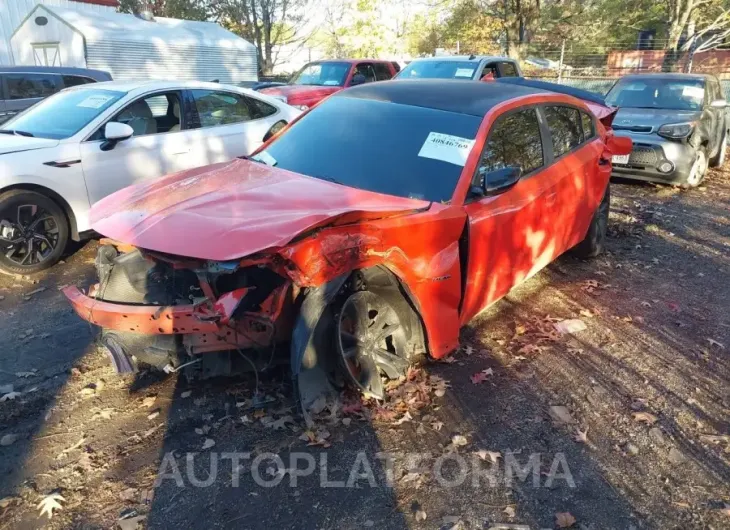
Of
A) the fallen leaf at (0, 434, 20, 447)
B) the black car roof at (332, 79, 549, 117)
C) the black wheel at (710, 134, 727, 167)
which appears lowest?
the fallen leaf at (0, 434, 20, 447)

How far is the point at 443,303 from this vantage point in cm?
354

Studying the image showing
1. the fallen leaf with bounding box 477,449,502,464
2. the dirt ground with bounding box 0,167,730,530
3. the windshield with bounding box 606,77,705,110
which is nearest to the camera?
the dirt ground with bounding box 0,167,730,530

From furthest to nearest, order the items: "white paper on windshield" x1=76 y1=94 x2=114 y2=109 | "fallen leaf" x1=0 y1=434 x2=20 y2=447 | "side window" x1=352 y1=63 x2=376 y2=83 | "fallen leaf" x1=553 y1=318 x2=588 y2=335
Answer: "side window" x1=352 y1=63 x2=376 y2=83 < "white paper on windshield" x1=76 y1=94 x2=114 y2=109 < "fallen leaf" x1=553 y1=318 x2=588 y2=335 < "fallen leaf" x1=0 y1=434 x2=20 y2=447

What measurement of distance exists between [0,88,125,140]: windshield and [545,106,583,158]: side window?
431 centimetres

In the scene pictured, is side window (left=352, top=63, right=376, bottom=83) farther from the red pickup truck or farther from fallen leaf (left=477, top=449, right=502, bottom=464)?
fallen leaf (left=477, top=449, right=502, bottom=464)

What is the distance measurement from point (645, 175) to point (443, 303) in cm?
714

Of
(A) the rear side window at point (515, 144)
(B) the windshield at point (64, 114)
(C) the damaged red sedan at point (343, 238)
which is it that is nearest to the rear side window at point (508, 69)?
(C) the damaged red sedan at point (343, 238)

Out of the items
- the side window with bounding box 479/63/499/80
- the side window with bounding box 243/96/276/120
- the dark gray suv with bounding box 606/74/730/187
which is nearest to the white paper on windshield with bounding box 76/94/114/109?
the side window with bounding box 243/96/276/120

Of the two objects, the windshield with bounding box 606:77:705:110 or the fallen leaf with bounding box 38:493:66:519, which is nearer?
the fallen leaf with bounding box 38:493:66:519

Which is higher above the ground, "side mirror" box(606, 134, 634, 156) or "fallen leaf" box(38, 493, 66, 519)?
"side mirror" box(606, 134, 634, 156)

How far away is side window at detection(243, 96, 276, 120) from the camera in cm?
738

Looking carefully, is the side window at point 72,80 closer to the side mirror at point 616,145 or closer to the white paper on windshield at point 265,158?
the white paper on windshield at point 265,158

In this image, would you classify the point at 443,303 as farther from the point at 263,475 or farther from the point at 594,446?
the point at 263,475

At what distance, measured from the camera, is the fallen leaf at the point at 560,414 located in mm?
3373
